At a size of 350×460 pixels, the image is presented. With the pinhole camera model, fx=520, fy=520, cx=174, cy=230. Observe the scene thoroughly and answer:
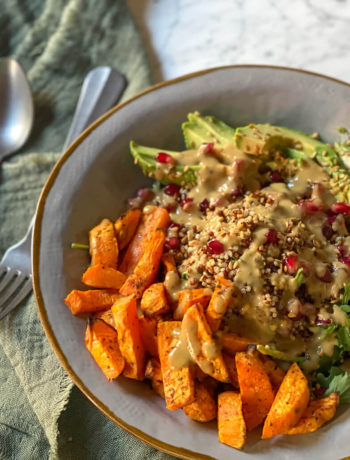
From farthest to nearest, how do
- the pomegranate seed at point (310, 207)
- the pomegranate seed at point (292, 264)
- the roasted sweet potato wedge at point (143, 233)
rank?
the roasted sweet potato wedge at point (143, 233) → the pomegranate seed at point (310, 207) → the pomegranate seed at point (292, 264)

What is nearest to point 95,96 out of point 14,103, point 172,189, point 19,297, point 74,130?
point 74,130

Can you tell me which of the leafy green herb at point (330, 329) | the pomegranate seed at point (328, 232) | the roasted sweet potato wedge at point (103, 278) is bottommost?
the leafy green herb at point (330, 329)

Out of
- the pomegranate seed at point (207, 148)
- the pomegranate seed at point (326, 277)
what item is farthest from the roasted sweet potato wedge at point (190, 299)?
the pomegranate seed at point (207, 148)

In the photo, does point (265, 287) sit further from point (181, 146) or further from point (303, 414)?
point (181, 146)

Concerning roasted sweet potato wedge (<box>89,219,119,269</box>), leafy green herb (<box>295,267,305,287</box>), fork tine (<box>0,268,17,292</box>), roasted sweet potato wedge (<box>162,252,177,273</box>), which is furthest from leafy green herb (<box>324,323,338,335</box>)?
fork tine (<box>0,268,17,292</box>)

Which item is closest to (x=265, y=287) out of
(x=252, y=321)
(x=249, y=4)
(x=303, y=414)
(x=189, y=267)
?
(x=252, y=321)

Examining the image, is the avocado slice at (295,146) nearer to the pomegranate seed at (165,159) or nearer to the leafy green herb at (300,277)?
the pomegranate seed at (165,159)
